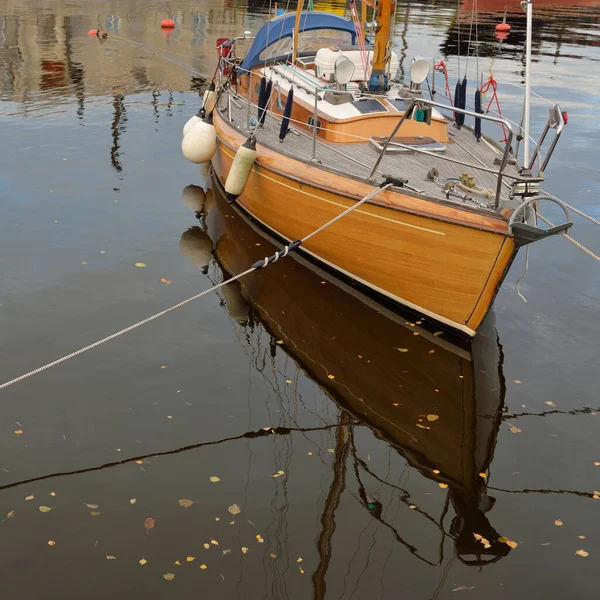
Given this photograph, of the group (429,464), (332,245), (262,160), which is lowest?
(429,464)

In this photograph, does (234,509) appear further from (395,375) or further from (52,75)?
(52,75)

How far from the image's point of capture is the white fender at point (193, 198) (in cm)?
1341

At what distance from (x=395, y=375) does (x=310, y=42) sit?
9.10 m

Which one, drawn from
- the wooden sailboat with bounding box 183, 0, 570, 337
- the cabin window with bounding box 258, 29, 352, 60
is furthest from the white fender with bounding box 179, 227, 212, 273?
the cabin window with bounding box 258, 29, 352, 60

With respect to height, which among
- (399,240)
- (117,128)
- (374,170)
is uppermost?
(374,170)

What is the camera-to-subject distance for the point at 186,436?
721 cm

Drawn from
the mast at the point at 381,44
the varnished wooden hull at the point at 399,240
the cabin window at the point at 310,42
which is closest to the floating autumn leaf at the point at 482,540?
the varnished wooden hull at the point at 399,240

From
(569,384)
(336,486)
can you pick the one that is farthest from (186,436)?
(569,384)

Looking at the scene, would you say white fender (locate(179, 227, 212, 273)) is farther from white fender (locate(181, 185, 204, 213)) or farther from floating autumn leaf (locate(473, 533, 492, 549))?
floating autumn leaf (locate(473, 533, 492, 549))

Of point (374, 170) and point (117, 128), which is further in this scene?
point (117, 128)

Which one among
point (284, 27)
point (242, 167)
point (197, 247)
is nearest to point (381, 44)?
point (284, 27)

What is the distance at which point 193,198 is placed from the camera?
1384 centimetres

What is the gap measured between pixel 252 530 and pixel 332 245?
5.03m

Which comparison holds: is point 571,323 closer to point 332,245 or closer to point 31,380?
point 332,245
